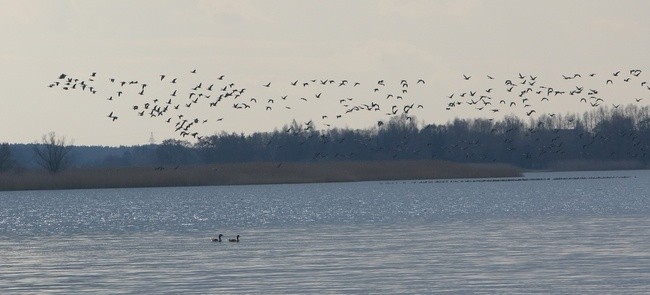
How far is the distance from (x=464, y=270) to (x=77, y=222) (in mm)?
34427

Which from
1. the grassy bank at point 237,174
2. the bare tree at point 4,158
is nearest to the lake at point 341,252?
the grassy bank at point 237,174

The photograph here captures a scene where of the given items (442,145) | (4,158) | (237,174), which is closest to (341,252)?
(237,174)

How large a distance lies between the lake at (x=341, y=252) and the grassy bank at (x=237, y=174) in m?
29.4

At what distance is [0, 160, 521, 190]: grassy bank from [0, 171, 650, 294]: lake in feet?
96.4

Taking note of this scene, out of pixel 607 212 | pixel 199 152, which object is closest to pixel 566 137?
pixel 199 152

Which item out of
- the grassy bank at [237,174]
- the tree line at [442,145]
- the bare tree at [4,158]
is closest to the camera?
the grassy bank at [237,174]

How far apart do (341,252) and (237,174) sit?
232 feet

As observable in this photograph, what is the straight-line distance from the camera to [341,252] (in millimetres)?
36844

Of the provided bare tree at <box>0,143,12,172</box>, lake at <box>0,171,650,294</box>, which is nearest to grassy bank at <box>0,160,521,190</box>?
bare tree at <box>0,143,12,172</box>

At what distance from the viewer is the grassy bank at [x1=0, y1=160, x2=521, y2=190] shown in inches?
3792

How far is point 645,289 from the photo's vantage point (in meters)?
26.6

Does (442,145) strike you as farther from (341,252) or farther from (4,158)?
(341,252)

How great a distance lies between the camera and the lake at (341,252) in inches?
1126

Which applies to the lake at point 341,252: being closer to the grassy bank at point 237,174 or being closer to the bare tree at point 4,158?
the grassy bank at point 237,174
